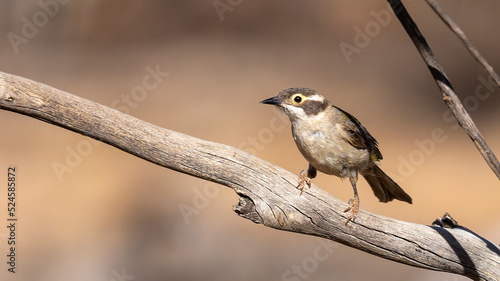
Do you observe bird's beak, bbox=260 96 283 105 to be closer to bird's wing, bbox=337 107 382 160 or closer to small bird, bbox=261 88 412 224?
small bird, bbox=261 88 412 224

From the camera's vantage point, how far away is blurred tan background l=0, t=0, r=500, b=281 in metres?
8.14

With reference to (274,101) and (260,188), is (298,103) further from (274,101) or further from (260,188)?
(260,188)

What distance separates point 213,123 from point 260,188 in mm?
5973

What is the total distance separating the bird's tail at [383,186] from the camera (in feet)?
17.4

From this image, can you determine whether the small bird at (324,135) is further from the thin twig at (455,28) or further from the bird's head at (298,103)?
the thin twig at (455,28)

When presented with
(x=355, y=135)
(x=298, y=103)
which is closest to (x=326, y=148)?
(x=355, y=135)

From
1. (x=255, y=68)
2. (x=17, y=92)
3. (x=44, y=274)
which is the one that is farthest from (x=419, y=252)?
(x=255, y=68)

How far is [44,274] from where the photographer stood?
7711 millimetres

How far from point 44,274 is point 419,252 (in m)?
5.52

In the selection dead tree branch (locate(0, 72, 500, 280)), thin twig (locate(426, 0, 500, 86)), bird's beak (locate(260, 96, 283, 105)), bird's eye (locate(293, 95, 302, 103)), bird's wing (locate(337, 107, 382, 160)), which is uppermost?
thin twig (locate(426, 0, 500, 86))

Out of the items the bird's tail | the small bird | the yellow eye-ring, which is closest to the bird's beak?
the small bird

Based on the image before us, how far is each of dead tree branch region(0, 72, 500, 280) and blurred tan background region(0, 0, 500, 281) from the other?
11.7ft

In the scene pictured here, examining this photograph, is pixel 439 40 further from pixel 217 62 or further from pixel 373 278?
pixel 373 278

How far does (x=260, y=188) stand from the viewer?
14.0ft
